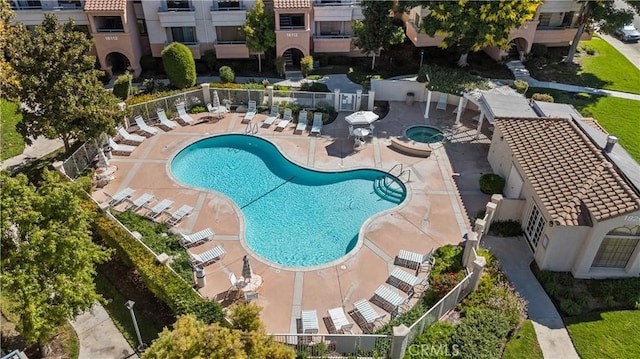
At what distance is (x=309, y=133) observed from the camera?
31.4 m

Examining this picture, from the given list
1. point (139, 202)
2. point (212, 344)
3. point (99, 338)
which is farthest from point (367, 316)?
point (139, 202)

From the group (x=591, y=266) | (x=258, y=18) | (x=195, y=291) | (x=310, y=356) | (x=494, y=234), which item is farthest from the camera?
(x=258, y=18)

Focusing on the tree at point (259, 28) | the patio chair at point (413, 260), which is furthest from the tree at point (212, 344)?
the tree at point (259, 28)

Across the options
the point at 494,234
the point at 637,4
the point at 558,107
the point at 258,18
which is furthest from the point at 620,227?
the point at 258,18

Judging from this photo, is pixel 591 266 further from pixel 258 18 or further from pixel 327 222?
pixel 258 18

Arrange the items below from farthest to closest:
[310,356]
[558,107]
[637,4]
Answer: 1. [637,4]
2. [558,107]
3. [310,356]

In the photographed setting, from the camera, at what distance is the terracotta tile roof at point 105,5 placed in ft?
119

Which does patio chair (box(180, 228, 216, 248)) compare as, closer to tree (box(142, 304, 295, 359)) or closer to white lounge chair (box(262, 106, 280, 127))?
tree (box(142, 304, 295, 359))

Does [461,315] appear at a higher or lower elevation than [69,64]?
lower

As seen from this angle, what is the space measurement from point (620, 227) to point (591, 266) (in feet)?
7.77

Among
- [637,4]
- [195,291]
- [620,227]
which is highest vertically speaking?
[637,4]

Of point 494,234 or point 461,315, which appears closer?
point 461,315

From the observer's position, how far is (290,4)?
1457 inches

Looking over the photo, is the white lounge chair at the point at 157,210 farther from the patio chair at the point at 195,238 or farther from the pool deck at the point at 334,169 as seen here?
the patio chair at the point at 195,238
